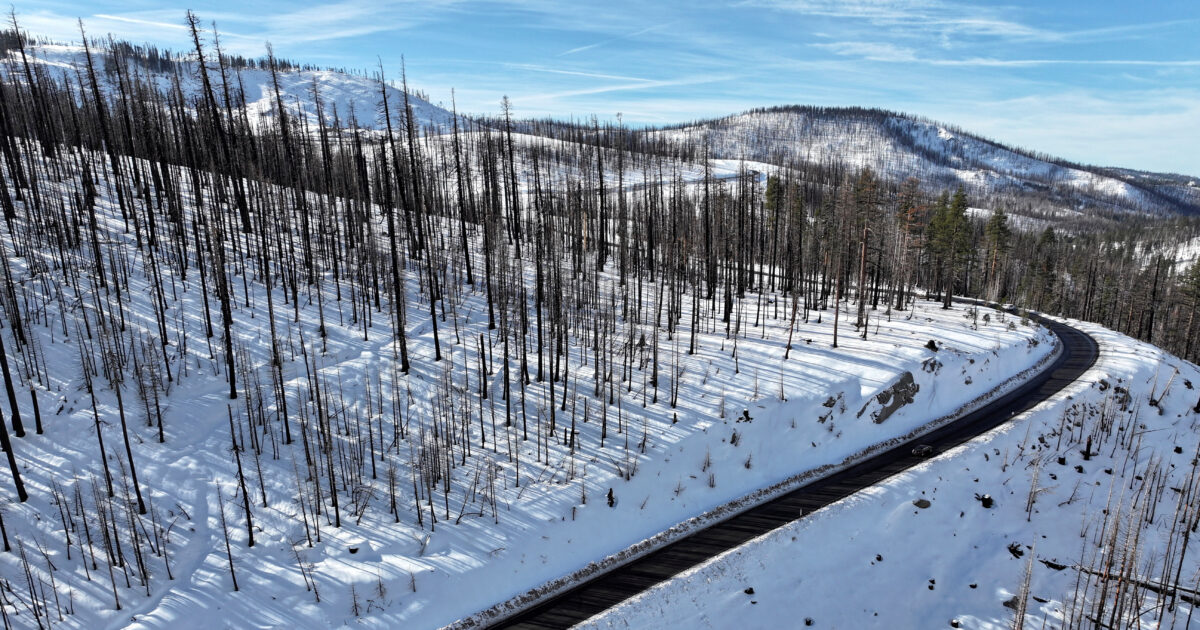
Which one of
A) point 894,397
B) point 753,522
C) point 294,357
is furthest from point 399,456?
point 894,397

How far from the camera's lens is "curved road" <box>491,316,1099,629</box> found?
64.0 ft

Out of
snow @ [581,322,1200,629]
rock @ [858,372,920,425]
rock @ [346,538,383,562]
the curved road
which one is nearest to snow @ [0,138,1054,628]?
rock @ [346,538,383,562]

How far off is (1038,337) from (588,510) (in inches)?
1898

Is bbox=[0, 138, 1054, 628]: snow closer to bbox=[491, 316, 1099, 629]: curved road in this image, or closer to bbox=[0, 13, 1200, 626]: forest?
bbox=[0, 13, 1200, 626]: forest

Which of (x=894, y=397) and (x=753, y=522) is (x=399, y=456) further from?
(x=894, y=397)

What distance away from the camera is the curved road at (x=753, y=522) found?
19.5 metres

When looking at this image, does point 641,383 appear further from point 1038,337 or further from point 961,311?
point 961,311

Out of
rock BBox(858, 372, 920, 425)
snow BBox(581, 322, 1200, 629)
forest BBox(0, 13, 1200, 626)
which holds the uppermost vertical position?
forest BBox(0, 13, 1200, 626)

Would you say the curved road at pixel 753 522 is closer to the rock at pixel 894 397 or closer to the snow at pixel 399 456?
the snow at pixel 399 456

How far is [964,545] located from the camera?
2366cm

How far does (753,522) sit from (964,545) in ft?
32.3

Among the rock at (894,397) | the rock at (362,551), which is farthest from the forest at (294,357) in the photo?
the rock at (894,397)

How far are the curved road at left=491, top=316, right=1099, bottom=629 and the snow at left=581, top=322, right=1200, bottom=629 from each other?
732 mm

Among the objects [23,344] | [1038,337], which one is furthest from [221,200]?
[1038,337]
